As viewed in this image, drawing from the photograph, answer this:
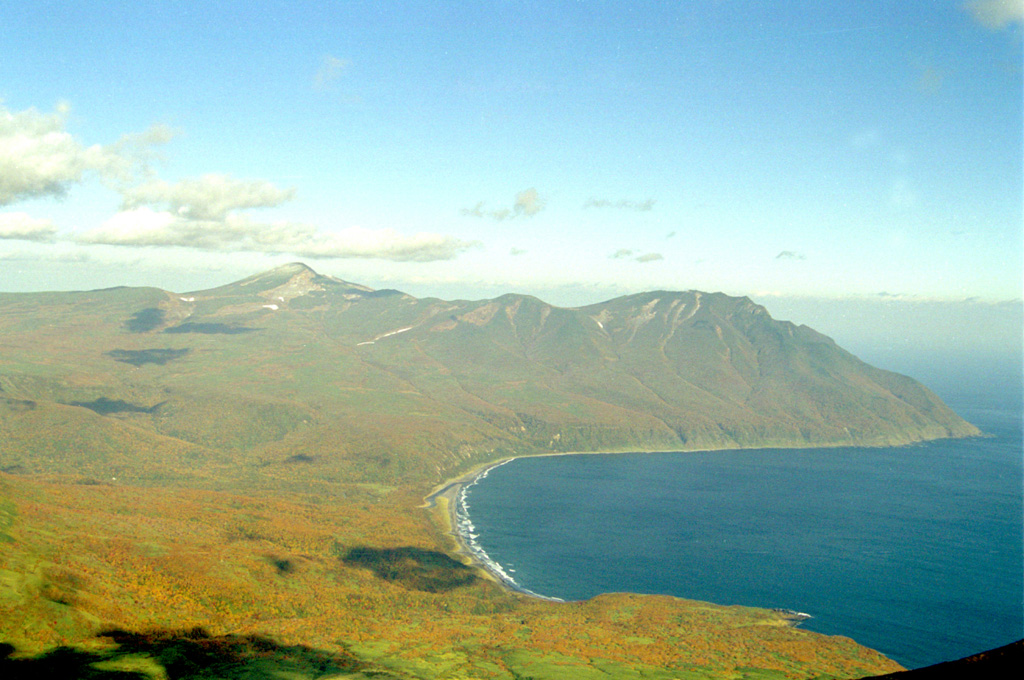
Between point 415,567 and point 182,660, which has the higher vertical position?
point 182,660

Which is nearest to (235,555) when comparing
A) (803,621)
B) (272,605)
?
(272,605)

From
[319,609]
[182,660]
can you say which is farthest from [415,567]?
[182,660]


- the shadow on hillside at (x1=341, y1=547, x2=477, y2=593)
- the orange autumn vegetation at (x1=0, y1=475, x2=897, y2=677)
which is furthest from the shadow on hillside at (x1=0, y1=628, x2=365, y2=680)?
the shadow on hillside at (x1=341, y1=547, x2=477, y2=593)

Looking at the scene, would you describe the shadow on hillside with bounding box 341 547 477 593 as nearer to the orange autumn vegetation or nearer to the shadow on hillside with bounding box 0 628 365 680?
the orange autumn vegetation

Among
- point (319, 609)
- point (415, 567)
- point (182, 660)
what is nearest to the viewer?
point (182, 660)

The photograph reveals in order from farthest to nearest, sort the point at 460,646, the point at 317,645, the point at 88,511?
the point at 88,511 < the point at 460,646 < the point at 317,645

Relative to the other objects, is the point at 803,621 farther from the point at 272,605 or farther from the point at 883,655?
the point at 272,605

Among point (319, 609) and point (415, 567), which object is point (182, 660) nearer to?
point (319, 609)
